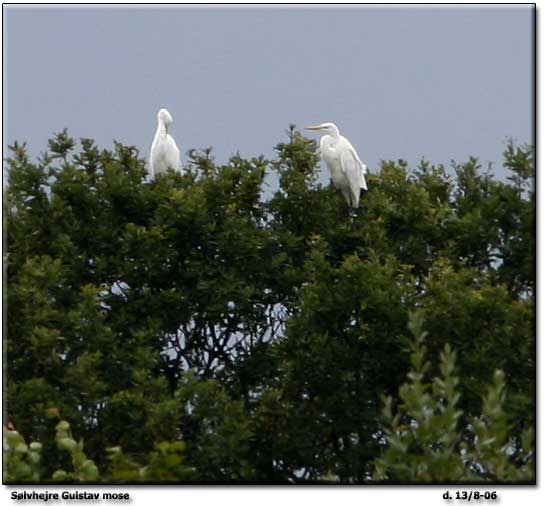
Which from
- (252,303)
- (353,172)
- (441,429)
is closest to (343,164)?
(353,172)

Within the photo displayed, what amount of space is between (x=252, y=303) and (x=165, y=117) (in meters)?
4.34

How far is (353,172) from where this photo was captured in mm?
17641

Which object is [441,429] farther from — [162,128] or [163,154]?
[162,128]

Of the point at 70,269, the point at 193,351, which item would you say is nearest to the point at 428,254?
the point at 193,351

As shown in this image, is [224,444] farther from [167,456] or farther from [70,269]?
[167,456]

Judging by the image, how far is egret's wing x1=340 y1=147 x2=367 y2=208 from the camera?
17312 millimetres

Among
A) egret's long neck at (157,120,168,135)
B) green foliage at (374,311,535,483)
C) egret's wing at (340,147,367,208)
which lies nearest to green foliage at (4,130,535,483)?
egret's wing at (340,147,367,208)

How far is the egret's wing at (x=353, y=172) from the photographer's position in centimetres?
1731

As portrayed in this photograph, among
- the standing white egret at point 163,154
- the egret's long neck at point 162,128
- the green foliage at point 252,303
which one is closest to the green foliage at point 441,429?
the green foliage at point 252,303

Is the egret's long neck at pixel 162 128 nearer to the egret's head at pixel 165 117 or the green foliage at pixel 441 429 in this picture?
the egret's head at pixel 165 117

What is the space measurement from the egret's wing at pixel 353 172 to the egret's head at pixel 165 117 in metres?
2.90

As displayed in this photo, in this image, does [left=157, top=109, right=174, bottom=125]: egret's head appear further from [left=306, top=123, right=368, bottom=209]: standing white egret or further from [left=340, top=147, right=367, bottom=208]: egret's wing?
[left=340, top=147, right=367, bottom=208]: egret's wing

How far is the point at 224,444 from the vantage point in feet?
50.2

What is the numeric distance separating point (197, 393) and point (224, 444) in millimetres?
522
